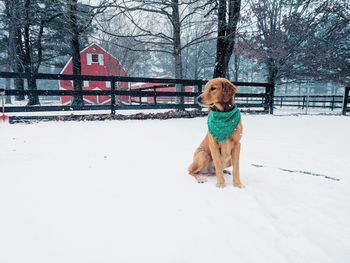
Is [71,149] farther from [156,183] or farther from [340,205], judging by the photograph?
[340,205]

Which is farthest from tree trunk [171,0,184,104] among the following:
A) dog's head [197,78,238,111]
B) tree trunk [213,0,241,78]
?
dog's head [197,78,238,111]

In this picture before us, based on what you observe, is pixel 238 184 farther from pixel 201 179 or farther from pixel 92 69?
pixel 92 69

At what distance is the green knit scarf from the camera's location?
2.12 metres

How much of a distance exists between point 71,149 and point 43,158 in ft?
1.78

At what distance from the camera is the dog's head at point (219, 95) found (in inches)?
86.8

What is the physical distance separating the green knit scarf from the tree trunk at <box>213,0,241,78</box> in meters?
7.50

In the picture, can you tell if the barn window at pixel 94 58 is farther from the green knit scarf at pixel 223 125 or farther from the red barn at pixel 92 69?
the green knit scarf at pixel 223 125

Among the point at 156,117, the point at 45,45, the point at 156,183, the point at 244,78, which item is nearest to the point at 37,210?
the point at 156,183

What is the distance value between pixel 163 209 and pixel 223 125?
999mm

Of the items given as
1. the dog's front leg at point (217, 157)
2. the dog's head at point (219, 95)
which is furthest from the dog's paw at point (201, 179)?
the dog's head at point (219, 95)

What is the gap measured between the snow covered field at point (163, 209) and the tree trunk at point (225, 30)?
654 cm

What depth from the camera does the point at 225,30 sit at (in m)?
8.91

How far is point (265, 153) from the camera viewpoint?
12.0 feet

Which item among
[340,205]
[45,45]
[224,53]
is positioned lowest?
[340,205]
